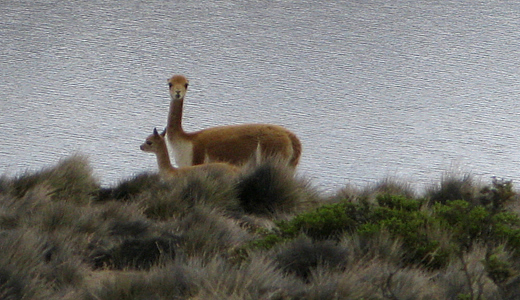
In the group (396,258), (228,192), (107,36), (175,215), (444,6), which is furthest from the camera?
(444,6)

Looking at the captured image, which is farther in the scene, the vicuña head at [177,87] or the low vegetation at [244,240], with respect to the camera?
the vicuña head at [177,87]

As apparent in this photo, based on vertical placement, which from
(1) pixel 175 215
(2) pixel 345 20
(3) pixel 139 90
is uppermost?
(2) pixel 345 20

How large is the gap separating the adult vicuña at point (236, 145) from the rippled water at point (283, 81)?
0.57 m

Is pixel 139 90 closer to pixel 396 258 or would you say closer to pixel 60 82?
pixel 60 82

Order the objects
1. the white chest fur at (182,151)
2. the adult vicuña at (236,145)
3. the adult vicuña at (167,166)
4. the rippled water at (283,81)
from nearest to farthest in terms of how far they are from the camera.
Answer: the adult vicuña at (167,166) < the adult vicuña at (236,145) < the white chest fur at (182,151) < the rippled water at (283,81)

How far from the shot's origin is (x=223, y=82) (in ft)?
29.1

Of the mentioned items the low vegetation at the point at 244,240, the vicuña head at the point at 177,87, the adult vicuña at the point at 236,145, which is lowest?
the low vegetation at the point at 244,240

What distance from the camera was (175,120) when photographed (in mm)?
5965

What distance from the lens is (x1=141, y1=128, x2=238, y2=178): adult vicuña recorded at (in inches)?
208

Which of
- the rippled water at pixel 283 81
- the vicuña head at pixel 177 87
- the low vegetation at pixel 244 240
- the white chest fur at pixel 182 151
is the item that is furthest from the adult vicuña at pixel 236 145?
the rippled water at pixel 283 81

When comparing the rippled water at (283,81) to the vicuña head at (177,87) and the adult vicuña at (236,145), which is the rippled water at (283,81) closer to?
the adult vicuña at (236,145)

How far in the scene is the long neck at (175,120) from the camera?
5.93 metres

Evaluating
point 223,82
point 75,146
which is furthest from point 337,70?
point 75,146

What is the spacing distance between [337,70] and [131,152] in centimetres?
311
